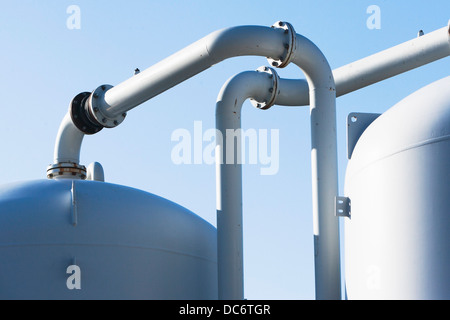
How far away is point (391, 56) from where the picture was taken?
377 inches

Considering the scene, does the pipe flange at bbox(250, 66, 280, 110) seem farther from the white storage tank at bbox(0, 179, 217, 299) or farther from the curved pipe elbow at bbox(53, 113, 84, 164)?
the curved pipe elbow at bbox(53, 113, 84, 164)

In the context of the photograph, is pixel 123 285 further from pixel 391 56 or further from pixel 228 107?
pixel 391 56

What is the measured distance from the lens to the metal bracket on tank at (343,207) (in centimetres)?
765

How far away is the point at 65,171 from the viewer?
10.1m

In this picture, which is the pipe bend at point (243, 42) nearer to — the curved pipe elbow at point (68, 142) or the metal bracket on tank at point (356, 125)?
the metal bracket on tank at point (356, 125)

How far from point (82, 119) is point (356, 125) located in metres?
4.03

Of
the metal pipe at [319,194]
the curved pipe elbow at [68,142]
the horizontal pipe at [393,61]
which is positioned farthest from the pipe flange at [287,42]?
the curved pipe elbow at [68,142]

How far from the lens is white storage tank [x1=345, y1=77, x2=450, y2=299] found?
6.19m

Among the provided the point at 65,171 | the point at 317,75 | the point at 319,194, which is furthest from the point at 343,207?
the point at 65,171

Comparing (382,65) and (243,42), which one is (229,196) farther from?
(382,65)

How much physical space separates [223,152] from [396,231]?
262 centimetres

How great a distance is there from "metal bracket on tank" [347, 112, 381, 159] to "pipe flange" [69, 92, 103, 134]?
3.81 m
